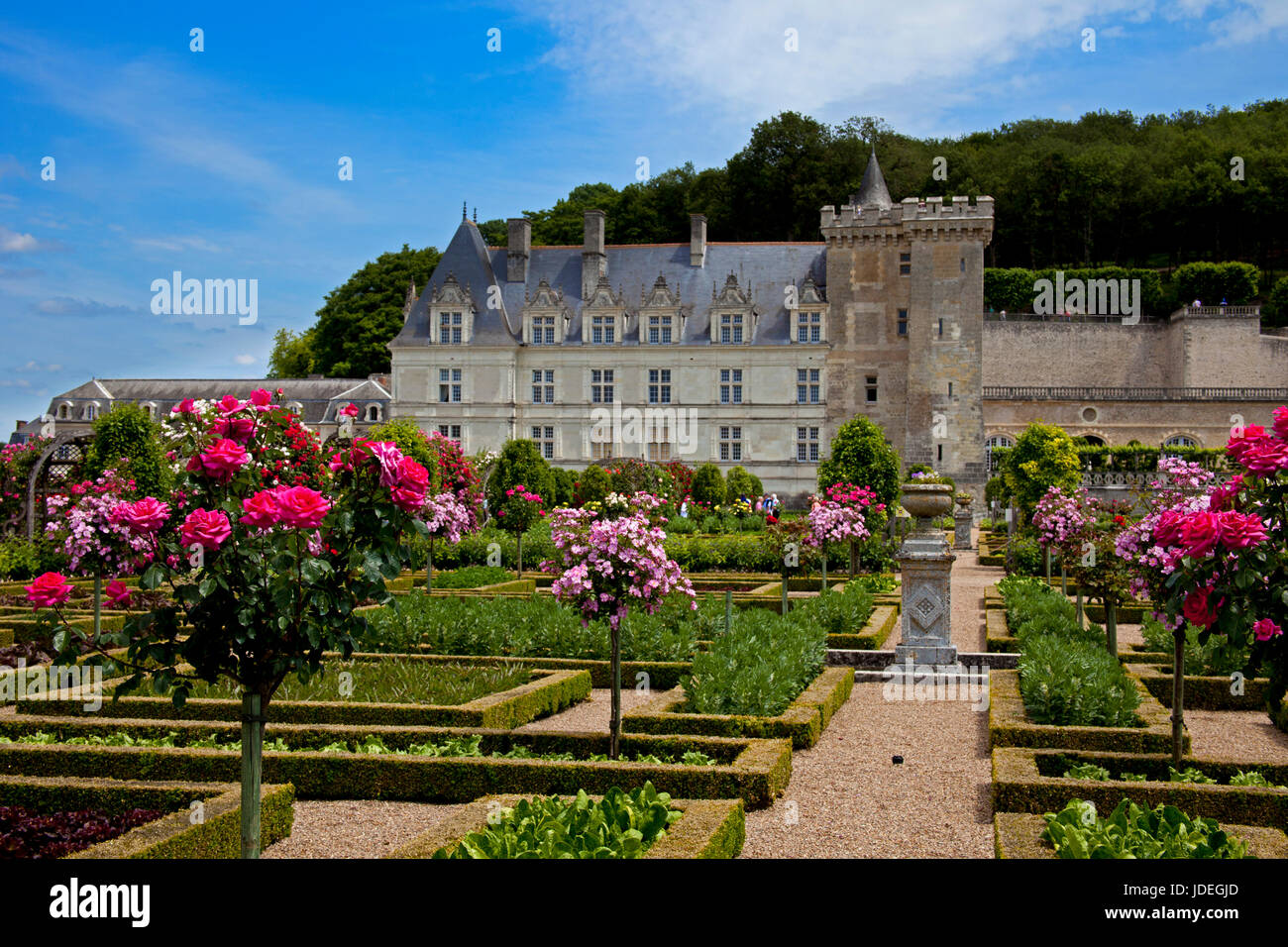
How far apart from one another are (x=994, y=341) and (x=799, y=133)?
1355 cm

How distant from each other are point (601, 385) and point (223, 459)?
126 feet

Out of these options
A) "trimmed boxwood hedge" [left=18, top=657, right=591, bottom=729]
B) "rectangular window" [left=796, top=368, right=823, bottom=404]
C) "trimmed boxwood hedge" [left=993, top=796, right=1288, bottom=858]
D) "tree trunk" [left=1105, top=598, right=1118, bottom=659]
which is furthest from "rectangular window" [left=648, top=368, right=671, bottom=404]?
"trimmed boxwood hedge" [left=993, top=796, right=1288, bottom=858]

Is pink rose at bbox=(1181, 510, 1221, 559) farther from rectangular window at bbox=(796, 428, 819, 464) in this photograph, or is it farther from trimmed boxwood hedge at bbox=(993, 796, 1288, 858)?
rectangular window at bbox=(796, 428, 819, 464)

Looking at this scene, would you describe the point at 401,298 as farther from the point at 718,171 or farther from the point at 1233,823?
the point at 1233,823

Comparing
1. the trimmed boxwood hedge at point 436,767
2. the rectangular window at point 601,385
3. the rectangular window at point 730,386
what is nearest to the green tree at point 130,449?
the trimmed boxwood hedge at point 436,767

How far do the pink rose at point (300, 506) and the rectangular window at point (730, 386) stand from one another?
38.3 m

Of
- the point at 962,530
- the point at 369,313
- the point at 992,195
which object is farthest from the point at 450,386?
the point at 992,195

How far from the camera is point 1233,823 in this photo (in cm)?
648

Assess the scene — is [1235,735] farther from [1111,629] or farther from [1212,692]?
[1111,629]

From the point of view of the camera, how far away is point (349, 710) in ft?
29.7

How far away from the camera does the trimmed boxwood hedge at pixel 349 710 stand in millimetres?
8906

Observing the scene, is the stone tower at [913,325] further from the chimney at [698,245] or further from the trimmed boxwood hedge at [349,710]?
the trimmed boxwood hedge at [349,710]

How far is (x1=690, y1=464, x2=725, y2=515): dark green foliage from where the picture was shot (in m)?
35.3

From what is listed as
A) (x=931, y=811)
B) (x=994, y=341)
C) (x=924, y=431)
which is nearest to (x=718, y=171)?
(x=994, y=341)
